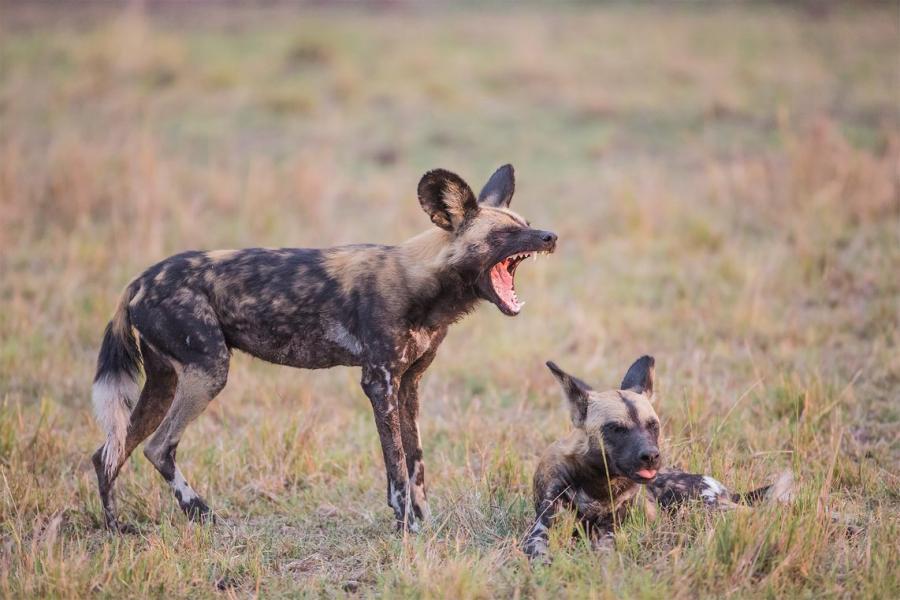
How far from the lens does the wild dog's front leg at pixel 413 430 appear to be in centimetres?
390

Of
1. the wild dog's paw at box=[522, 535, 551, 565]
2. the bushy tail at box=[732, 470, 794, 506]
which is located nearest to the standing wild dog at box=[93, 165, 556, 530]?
the wild dog's paw at box=[522, 535, 551, 565]

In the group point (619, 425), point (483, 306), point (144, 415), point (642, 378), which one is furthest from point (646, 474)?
point (483, 306)

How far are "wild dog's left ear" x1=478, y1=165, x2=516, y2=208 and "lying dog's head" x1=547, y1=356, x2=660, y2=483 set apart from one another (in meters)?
0.81

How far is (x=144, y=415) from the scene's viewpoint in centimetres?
399

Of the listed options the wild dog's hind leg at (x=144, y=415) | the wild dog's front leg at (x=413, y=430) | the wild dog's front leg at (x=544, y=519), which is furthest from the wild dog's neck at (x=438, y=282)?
the wild dog's hind leg at (x=144, y=415)

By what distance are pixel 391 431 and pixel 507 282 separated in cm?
71

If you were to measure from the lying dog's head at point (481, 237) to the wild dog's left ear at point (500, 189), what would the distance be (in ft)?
0.65

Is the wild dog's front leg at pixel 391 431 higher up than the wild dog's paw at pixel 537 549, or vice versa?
the wild dog's front leg at pixel 391 431

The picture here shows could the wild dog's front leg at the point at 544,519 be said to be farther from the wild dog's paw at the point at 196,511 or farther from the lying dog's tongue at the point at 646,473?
the wild dog's paw at the point at 196,511

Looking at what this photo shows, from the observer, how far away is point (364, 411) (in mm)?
5207

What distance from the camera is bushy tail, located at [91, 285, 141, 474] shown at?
3834mm

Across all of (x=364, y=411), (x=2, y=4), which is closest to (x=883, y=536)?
(x=364, y=411)

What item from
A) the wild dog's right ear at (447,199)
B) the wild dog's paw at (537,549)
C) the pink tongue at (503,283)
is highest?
the wild dog's right ear at (447,199)

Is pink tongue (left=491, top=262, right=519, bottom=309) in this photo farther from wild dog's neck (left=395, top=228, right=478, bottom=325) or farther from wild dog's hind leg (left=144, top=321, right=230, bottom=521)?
wild dog's hind leg (left=144, top=321, right=230, bottom=521)
